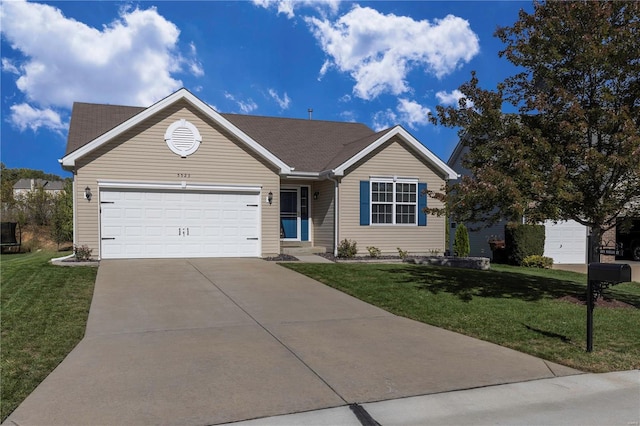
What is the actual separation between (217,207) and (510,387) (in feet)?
38.4

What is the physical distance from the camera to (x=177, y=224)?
14.6 metres

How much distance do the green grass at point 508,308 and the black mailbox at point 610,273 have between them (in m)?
0.92

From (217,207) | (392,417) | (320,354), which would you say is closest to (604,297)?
(320,354)

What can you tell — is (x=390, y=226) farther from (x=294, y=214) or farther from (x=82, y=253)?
(x=82, y=253)

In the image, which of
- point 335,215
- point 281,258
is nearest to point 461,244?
point 335,215

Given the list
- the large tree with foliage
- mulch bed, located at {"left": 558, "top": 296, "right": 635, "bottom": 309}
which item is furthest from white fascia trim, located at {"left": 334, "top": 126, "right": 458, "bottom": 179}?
mulch bed, located at {"left": 558, "top": 296, "right": 635, "bottom": 309}

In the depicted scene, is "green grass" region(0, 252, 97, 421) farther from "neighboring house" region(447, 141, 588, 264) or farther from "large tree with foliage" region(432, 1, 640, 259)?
"neighboring house" region(447, 141, 588, 264)

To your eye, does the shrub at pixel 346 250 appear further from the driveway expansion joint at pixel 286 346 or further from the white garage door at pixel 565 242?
the white garage door at pixel 565 242

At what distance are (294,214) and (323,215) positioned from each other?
4.10 feet

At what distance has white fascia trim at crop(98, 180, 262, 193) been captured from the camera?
45.4 feet

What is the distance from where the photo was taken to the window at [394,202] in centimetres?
1700

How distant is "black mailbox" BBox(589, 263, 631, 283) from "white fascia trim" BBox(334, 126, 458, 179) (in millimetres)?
10568

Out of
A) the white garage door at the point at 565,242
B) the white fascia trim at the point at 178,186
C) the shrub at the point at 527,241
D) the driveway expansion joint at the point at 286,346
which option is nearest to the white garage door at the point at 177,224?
the white fascia trim at the point at 178,186

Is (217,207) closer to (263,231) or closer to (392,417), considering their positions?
(263,231)
